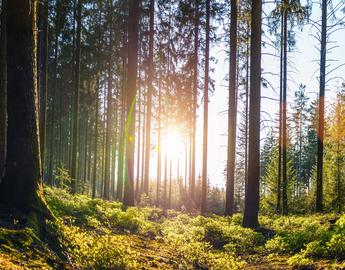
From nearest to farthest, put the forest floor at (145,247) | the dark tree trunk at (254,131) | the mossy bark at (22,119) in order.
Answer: the forest floor at (145,247) < the mossy bark at (22,119) < the dark tree trunk at (254,131)

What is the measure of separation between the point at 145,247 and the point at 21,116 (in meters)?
3.90

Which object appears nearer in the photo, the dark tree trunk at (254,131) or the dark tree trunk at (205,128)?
the dark tree trunk at (254,131)

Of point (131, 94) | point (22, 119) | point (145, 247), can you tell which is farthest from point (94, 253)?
point (131, 94)

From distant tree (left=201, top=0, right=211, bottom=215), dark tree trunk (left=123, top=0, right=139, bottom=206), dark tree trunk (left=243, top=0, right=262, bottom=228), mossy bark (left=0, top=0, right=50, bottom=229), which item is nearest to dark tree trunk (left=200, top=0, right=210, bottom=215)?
distant tree (left=201, top=0, right=211, bottom=215)

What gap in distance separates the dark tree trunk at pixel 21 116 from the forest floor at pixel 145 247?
0.49 meters

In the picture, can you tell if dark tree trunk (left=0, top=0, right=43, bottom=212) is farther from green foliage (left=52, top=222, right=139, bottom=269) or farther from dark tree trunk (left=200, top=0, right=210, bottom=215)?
dark tree trunk (left=200, top=0, right=210, bottom=215)

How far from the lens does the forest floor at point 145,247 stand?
4.21 meters

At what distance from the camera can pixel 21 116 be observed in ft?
18.5

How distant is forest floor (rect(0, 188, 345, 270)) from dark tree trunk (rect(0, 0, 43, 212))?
1.60 feet

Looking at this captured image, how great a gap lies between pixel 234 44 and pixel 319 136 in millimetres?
6174

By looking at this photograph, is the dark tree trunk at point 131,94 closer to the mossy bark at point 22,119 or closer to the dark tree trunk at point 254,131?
the dark tree trunk at point 254,131

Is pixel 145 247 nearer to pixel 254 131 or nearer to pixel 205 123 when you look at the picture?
pixel 254 131

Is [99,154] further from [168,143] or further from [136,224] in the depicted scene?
[136,224]

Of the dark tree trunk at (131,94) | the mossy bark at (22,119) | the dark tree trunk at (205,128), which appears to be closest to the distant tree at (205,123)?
the dark tree trunk at (205,128)
